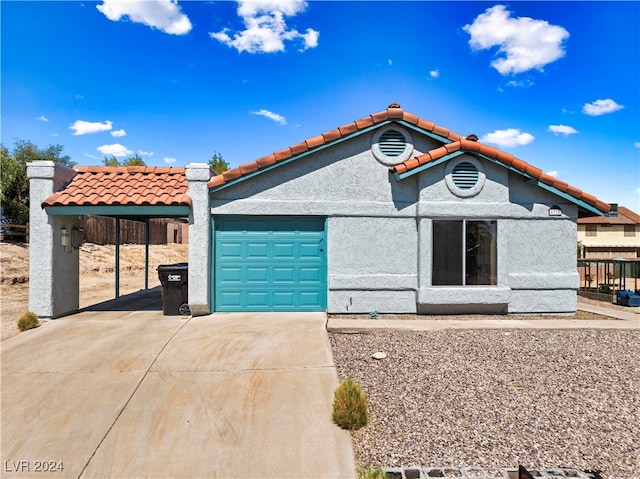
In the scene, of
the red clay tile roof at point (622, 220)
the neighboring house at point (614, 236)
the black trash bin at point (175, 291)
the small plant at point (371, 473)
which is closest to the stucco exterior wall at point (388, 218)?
the black trash bin at point (175, 291)

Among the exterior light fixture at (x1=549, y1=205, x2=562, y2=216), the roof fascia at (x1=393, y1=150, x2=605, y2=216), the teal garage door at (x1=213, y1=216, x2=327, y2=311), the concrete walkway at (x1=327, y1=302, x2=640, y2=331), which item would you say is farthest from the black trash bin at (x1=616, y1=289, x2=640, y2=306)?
the teal garage door at (x1=213, y1=216, x2=327, y2=311)

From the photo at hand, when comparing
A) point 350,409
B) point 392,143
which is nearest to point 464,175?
point 392,143

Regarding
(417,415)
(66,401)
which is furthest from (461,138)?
(66,401)

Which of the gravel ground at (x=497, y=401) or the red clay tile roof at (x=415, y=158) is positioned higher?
the red clay tile roof at (x=415, y=158)

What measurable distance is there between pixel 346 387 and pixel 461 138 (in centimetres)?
761

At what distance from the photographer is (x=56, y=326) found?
8.40 m

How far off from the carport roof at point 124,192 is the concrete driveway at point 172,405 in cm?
291

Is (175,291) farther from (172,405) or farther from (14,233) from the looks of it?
(14,233)

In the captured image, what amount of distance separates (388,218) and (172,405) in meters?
6.65

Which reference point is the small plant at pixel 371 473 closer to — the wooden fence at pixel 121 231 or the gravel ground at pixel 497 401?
the gravel ground at pixel 497 401

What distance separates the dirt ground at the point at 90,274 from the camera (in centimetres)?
1200

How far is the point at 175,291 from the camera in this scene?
31.0 ft

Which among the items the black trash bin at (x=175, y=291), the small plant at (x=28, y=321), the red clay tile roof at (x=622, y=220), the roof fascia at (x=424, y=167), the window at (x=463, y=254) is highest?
the red clay tile roof at (x=622, y=220)

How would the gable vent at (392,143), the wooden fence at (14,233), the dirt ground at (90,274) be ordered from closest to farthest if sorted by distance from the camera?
the gable vent at (392,143)
the dirt ground at (90,274)
the wooden fence at (14,233)
